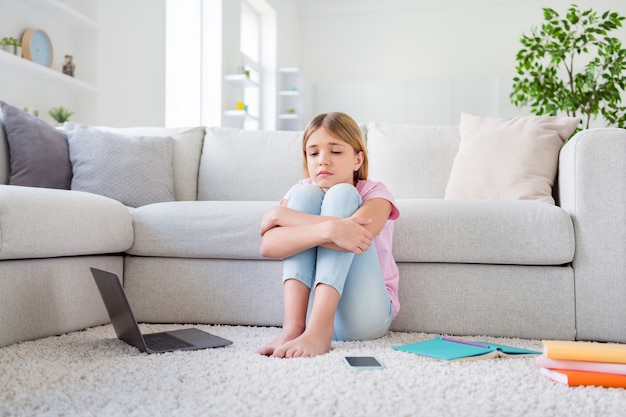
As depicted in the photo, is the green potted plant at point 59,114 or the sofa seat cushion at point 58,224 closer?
the sofa seat cushion at point 58,224

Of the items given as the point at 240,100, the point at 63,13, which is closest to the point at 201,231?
the point at 63,13

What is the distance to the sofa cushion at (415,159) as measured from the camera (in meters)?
2.59

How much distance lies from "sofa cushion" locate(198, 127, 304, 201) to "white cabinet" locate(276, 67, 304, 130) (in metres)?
4.67

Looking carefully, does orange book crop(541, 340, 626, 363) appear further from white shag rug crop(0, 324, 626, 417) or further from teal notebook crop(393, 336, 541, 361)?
teal notebook crop(393, 336, 541, 361)

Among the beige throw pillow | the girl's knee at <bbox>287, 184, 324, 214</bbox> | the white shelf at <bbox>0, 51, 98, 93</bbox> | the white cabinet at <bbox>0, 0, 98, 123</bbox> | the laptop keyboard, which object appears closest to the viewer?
the laptop keyboard

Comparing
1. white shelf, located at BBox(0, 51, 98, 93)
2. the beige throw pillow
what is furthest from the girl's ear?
white shelf, located at BBox(0, 51, 98, 93)

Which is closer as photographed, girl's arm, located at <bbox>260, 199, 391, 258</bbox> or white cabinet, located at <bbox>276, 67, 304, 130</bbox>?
girl's arm, located at <bbox>260, 199, 391, 258</bbox>

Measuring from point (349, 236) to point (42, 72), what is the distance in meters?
3.14

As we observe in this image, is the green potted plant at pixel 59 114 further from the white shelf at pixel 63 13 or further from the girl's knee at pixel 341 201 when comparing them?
the girl's knee at pixel 341 201

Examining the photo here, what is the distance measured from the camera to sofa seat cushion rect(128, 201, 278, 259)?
6.64ft

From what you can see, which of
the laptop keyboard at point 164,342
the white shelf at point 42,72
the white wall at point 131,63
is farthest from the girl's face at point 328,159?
the white wall at point 131,63

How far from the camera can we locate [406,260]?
76.6 inches

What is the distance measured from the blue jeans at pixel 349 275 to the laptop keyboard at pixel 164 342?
13.3 inches

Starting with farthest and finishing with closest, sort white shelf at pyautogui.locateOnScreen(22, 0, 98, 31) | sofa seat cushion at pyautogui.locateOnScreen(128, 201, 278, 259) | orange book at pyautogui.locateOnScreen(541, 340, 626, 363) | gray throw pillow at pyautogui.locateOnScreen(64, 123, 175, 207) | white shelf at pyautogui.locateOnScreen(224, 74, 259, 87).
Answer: white shelf at pyautogui.locateOnScreen(224, 74, 259, 87) → white shelf at pyautogui.locateOnScreen(22, 0, 98, 31) → gray throw pillow at pyautogui.locateOnScreen(64, 123, 175, 207) → sofa seat cushion at pyautogui.locateOnScreen(128, 201, 278, 259) → orange book at pyautogui.locateOnScreen(541, 340, 626, 363)
